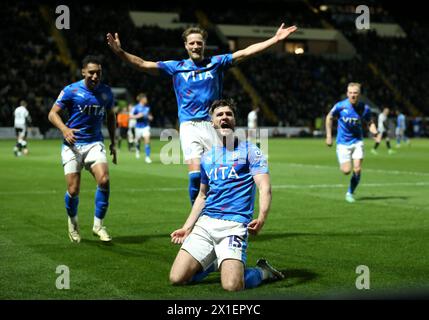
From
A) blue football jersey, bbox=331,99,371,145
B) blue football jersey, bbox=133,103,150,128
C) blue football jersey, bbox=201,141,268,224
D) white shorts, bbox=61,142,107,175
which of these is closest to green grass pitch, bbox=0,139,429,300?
blue football jersey, bbox=201,141,268,224

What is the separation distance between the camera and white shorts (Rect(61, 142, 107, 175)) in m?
9.78

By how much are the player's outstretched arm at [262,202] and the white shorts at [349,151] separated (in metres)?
8.52

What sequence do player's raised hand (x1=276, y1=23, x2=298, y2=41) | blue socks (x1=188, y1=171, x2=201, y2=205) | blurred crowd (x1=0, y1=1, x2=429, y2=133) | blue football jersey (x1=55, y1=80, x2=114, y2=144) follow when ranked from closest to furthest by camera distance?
player's raised hand (x1=276, y1=23, x2=298, y2=41), blue socks (x1=188, y1=171, x2=201, y2=205), blue football jersey (x1=55, y1=80, x2=114, y2=144), blurred crowd (x1=0, y1=1, x2=429, y2=133)

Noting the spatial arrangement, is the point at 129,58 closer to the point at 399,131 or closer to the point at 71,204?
the point at 71,204

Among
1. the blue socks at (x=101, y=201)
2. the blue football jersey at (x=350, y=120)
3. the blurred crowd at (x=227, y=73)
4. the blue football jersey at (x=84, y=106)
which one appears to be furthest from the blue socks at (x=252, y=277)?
the blurred crowd at (x=227, y=73)

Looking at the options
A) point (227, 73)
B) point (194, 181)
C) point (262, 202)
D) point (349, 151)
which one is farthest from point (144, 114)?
point (227, 73)

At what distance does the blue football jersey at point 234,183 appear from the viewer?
725 centimetres

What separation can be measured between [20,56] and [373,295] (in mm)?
47494

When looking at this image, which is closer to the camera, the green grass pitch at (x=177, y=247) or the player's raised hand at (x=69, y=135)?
the green grass pitch at (x=177, y=247)

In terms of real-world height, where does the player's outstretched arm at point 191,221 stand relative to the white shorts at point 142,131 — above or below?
below

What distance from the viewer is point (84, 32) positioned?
2186 inches

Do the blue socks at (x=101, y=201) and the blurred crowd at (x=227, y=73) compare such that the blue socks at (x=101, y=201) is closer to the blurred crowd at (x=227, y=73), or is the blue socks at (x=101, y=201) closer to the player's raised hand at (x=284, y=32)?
the player's raised hand at (x=284, y=32)

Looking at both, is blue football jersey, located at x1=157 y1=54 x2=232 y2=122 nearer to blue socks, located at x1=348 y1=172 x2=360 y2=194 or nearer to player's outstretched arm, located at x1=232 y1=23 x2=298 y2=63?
player's outstretched arm, located at x1=232 y1=23 x2=298 y2=63

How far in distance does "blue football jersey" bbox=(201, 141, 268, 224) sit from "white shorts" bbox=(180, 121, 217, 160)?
7.13ft
